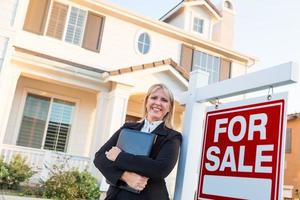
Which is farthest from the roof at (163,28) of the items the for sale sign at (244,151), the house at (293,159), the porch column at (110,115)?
the for sale sign at (244,151)

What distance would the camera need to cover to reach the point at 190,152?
1966mm

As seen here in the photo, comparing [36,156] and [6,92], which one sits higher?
[6,92]

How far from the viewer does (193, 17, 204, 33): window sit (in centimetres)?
1488

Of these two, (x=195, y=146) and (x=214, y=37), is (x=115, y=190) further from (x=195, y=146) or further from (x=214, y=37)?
(x=214, y=37)

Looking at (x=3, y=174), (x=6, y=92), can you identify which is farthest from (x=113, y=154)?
(x=6, y=92)

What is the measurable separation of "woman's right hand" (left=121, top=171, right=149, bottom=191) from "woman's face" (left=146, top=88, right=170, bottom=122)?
0.46m

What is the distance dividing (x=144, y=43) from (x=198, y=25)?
3972 mm

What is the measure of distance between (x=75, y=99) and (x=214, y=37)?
30.6 ft

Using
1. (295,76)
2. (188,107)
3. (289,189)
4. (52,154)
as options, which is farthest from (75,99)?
(289,189)

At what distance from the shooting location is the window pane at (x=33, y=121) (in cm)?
1012

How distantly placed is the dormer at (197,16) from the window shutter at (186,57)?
75.4 inches

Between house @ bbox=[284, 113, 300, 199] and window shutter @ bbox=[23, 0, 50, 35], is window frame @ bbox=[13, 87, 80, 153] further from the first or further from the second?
house @ bbox=[284, 113, 300, 199]

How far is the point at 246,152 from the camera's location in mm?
1619

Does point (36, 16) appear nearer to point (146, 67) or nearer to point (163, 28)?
point (146, 67)
